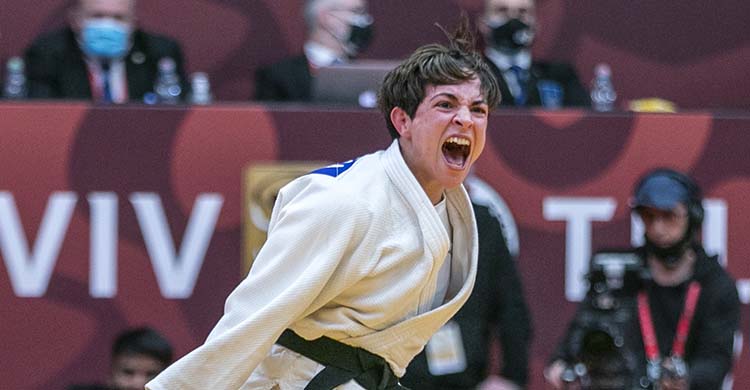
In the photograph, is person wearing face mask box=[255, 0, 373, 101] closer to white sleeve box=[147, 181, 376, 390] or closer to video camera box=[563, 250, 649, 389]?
video camera box=[563, 250, 649, 389]

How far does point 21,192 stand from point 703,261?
10.0 feet

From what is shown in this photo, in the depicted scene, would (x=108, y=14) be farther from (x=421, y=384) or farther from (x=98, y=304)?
(x=421, y=384)

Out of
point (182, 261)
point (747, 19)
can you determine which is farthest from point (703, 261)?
point (747, 19)

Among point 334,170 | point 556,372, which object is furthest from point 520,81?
point 334,170

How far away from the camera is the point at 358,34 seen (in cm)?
842

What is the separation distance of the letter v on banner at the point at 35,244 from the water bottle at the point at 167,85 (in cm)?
83

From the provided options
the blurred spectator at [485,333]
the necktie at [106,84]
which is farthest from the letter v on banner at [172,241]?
the blurred spectator at [485,333]

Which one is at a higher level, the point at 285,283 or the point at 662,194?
the point at 285,283

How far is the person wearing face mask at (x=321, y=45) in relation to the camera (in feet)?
27.2

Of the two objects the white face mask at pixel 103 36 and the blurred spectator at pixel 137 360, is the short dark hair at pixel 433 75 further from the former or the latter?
the white face mask at pixel 103 36

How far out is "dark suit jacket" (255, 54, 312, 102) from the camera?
8266mm

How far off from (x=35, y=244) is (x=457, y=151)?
3546mm

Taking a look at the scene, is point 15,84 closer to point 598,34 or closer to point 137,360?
point 137,360

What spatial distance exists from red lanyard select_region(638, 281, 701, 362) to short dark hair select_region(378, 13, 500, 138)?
255cm
